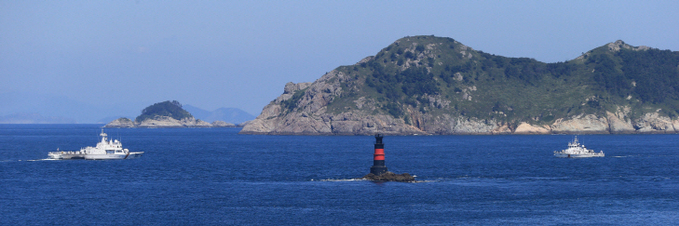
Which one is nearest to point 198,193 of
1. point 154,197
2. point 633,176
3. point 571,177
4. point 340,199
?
point 154,197

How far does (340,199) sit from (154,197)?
1862cm

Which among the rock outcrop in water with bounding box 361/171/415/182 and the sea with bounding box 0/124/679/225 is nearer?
the sea with bounding box 0/124/679/225

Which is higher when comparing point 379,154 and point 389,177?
point 379,154

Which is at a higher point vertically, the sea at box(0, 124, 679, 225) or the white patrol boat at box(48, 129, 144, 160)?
the white patrol boat at box(48, 129, 144, 160)

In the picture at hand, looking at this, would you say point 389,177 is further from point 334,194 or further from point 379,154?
point 334,194

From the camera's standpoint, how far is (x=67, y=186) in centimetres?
7919

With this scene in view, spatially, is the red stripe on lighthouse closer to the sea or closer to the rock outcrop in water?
the rock outcrop in water

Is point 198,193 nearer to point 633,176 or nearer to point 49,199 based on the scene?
point 49,199

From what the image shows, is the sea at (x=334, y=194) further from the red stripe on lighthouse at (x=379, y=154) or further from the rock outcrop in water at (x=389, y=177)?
the red stripe on lighthouse at (x=379, y=154)

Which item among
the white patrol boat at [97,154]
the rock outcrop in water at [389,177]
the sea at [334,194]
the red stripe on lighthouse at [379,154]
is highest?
the red stripe on lighthouse at [379,154]

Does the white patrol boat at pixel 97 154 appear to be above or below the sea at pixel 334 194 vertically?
above

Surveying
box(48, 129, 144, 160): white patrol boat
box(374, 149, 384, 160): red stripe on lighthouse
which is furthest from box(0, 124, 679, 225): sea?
box(48, 129, 144, 160): white patrol boat

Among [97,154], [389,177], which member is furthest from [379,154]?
[97,154]

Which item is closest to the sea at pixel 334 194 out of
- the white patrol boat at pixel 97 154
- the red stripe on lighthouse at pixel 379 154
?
the red stripe on lighthouse at pixel 379 154
